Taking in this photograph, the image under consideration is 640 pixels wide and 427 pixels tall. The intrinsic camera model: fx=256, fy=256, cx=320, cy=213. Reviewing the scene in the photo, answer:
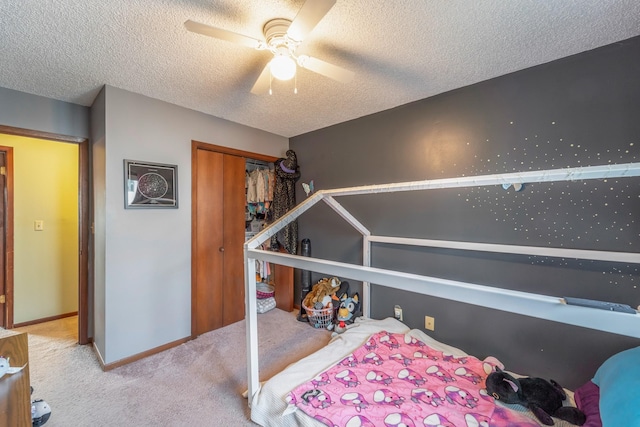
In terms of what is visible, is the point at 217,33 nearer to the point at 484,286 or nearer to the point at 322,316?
the point at 484,286

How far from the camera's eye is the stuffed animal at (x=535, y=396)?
1417mm

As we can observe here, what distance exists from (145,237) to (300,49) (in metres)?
2.04

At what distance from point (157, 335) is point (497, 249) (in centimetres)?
300

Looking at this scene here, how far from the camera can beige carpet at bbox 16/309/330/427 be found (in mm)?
1643

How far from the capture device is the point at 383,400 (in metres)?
1.52

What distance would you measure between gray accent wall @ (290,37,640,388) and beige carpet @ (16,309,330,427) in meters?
1.20

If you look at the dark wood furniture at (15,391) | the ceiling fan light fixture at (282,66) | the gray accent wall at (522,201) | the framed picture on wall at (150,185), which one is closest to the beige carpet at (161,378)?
the dark wood furniture at (15,391)

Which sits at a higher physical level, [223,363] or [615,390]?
[615,390]

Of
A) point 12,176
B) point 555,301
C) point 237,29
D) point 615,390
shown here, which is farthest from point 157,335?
point 615,390

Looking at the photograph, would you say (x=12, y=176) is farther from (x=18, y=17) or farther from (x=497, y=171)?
(x=497, y=171)

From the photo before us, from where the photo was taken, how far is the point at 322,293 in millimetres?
2883

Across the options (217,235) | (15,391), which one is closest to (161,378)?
(15,391)

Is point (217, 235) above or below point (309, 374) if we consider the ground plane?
above

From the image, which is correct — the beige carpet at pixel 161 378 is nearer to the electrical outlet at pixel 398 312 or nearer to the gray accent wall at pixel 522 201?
the electrical outlet at pixel 398 312
